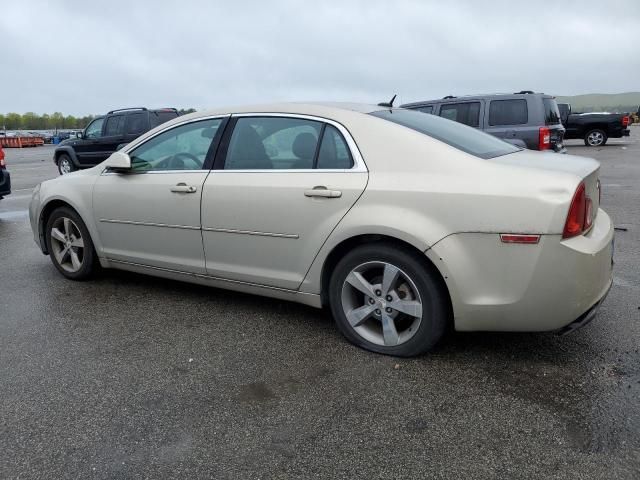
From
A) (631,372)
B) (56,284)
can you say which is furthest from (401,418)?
(56,284)

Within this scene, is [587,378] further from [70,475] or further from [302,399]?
[70,475]

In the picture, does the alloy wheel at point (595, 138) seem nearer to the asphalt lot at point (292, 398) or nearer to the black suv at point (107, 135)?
the black suv at point (107, 135)

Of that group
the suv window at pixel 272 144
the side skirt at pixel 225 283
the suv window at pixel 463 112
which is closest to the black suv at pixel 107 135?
the suv window at pixel 463 112

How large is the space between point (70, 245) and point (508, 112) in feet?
28.4

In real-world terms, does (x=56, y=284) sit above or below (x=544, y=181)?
below

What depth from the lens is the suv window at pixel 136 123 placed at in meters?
14.4

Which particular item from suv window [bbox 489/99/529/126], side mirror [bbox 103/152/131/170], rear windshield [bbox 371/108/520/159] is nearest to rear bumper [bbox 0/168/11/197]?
side mirror [bbox 103/152/131/170]

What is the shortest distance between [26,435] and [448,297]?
2237 millimetres

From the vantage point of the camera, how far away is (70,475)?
2236 millimetres

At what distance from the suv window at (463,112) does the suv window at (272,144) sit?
7.75 m

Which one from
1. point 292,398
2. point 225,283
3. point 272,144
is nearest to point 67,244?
point 225,283

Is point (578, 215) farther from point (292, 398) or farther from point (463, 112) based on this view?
point (463, 112)

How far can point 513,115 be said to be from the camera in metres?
10.5

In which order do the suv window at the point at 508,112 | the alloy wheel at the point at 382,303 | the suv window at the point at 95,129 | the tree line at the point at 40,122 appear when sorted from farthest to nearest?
1. the tree line at the point at 40,122
2. the suv window at the point at 95,129
3. the suv window at the point at 508,112
4. the alloy wheel at the point at 382,303
